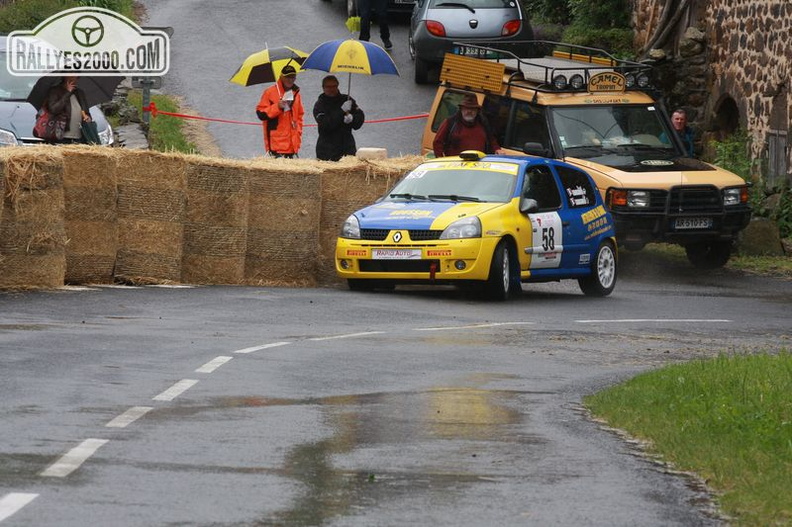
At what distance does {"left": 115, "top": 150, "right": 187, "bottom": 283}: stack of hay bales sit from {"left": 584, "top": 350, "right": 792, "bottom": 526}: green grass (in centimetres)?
774

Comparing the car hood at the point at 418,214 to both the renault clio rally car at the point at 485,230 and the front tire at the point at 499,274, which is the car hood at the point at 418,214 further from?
the front tire at the point at 499,274

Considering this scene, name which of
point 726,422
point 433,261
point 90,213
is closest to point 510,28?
point 433,261

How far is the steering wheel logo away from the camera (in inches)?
1215

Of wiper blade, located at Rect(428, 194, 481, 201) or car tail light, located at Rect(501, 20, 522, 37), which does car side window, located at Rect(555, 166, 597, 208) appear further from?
car tail light, located at Rect(501, 20, 522, 37)

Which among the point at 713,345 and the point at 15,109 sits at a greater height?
the point at 15,109

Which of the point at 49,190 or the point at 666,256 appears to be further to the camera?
the point at 666,256

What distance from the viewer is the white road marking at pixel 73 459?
8.29 metres

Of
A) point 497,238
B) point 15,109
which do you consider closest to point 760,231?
point 497,238

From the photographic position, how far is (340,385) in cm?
1193

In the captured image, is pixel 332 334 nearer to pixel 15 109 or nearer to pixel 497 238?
pixel 497 238

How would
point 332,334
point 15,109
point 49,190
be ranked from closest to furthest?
point 332,334 < point 49,190 < point 15,109

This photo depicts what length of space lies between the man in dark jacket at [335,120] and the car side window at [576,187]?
3462 mm

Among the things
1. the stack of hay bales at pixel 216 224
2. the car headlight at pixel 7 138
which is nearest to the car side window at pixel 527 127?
the stack of hay bales at pixel 216 224

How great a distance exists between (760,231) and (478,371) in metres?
14.1
